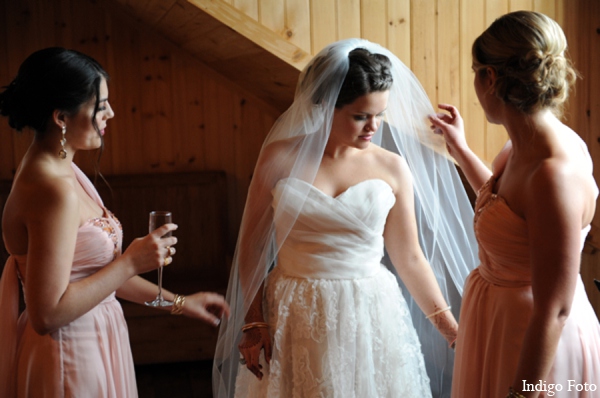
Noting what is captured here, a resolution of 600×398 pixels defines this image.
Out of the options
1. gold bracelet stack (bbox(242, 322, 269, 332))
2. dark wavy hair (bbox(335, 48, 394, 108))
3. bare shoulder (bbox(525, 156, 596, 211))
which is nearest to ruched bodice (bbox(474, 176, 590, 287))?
bare shoulder (bbox(525, 156, 596, 211))

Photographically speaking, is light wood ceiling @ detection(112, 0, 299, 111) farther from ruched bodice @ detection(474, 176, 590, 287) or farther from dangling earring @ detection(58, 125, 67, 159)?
ruched bodice @ detection(474, 176, 590, 287)

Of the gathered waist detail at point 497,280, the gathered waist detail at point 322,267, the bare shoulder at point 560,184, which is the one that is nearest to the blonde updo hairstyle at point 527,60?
the bare shoulder at point 560,184

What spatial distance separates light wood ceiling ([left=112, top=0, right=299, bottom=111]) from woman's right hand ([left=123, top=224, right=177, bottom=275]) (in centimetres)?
123

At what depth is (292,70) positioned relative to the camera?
297cm

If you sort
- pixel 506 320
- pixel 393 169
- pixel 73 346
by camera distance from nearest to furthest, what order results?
1. pixel 506 320
2. pixel 73 346
3. pixel 393 169

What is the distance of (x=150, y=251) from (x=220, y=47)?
6.34 feet

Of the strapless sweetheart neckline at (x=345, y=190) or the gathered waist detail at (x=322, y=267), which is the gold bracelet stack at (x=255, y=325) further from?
the strapless sweetheart neckline at (x=345, y=190)

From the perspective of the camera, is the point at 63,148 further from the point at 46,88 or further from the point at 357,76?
the point at 357,76

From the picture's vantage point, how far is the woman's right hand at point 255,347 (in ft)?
6.53

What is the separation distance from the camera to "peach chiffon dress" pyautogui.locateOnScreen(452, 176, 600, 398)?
150 centimetres

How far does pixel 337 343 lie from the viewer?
1.97 metres

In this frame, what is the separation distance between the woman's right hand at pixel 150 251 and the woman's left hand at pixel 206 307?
0.69ft

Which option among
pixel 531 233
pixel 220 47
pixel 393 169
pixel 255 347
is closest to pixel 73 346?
pixel 255 347

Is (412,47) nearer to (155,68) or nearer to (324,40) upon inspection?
(324,40)
